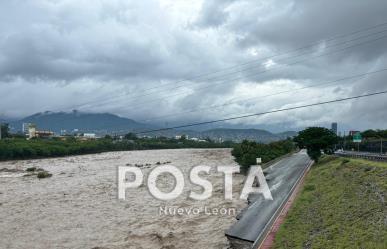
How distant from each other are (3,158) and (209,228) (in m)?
96.4

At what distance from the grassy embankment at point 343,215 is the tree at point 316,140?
19.1 m

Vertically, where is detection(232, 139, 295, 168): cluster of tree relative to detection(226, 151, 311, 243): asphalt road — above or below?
above

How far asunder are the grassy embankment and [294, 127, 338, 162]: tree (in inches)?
752

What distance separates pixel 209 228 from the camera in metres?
26.5

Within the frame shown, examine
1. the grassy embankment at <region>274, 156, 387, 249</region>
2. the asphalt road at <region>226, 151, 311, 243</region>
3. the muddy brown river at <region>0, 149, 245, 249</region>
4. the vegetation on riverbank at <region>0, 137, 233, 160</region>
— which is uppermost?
the vegetation on riverbank at <region>0, 137, 233, 160</region>

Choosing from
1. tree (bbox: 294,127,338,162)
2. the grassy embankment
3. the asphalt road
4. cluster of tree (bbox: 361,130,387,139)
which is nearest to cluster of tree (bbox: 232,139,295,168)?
tree (bbox: 294,127,338,162)

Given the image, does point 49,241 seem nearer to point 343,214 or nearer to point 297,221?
point 297,221

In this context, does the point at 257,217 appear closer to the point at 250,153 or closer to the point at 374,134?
the point at 250,153

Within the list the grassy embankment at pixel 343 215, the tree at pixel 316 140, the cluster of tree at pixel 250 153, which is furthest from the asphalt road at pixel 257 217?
the cluster of tree at pixel 250 153

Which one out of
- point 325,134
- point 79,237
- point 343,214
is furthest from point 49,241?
point 325,134

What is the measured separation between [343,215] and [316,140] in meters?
28.3

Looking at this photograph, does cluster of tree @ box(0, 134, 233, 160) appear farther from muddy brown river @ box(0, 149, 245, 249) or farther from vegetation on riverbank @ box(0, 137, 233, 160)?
muddy brown river @ box(0, 149, 245, 249)

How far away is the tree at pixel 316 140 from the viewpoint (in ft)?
147

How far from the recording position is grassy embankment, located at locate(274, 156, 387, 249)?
47.2 feet
